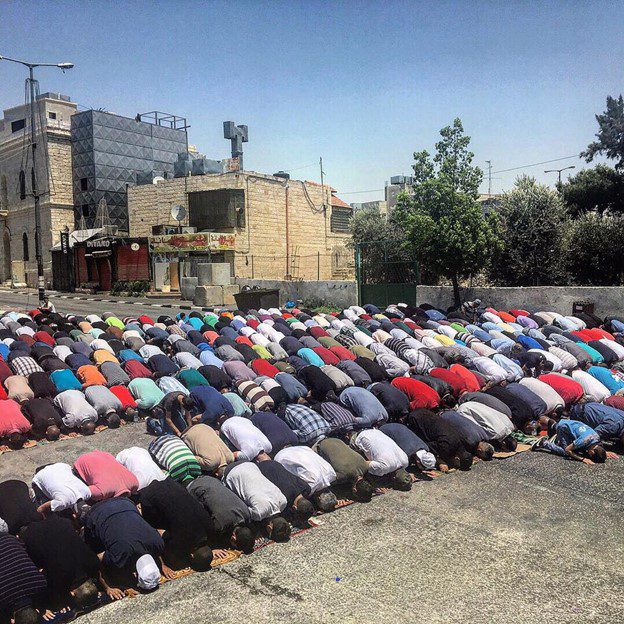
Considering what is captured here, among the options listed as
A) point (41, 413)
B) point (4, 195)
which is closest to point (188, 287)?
point (41, 413)

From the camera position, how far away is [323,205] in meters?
45.8

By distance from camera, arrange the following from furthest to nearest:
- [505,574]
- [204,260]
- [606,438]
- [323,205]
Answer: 1. [323,205]
2. [204,260]
3. [606,438]
4. [505,574]

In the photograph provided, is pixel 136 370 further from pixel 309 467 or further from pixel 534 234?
pixel 534 234

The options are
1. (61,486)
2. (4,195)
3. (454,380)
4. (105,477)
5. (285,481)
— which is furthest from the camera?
(4,195)

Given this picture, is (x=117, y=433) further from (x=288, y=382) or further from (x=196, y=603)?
(x=196, y=603)

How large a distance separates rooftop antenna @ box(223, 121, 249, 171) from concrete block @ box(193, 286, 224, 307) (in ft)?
62.9

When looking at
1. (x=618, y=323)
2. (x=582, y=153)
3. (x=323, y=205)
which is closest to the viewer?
(x=618, y=323)

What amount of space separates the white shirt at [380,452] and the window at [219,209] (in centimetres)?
3231

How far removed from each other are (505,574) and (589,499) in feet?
8.26

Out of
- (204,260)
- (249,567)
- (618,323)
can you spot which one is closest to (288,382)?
(249,567)

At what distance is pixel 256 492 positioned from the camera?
664 centimetres

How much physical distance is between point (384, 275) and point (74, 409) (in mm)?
16321

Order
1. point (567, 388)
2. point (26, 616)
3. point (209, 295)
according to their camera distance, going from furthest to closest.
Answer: point (209, 295), point (567, 388), point (26, 616)

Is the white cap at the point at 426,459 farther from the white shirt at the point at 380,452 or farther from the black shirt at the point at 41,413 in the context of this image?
the black shirt at the point at 41,413
